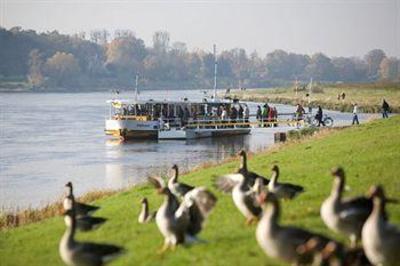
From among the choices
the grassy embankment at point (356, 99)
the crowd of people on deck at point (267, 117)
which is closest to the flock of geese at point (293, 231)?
the crowd of people on deck at point (267, 117)

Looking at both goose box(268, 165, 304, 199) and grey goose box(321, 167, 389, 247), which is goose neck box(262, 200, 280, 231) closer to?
grey goose box(321, 167, 389, 247)

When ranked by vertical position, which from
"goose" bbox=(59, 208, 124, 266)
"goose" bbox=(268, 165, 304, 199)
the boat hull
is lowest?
the boat hull

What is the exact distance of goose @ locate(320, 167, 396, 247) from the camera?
40.2 feet

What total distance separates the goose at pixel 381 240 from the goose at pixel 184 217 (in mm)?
4451

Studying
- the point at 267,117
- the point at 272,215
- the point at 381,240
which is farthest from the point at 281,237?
the point at 267,117

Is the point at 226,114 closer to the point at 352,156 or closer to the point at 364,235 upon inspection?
the point at 352,156

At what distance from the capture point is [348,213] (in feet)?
40.2

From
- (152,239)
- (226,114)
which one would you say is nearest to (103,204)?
(152,239)

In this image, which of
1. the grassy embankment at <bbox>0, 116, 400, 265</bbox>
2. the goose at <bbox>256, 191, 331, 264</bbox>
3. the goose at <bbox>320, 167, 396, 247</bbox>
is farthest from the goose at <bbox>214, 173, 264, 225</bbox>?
the goose at <bbox>256, 191, 331, 264</bbox>

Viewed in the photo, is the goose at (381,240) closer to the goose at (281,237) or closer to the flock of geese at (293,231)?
the flock of geese at (293,231)

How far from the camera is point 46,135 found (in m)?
66.8

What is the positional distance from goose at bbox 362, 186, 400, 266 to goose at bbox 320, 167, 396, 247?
123 cm

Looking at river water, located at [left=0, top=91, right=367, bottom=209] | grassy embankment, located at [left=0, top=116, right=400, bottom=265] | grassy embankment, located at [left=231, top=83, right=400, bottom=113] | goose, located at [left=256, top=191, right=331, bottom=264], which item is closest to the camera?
goose, located at [left=256, top=191, right=331, bottom=264]

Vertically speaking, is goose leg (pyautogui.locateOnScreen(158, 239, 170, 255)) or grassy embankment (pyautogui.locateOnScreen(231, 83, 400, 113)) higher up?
grassy embankment (pyautogui.locateOnScreen(231, 83, 400, 113))
